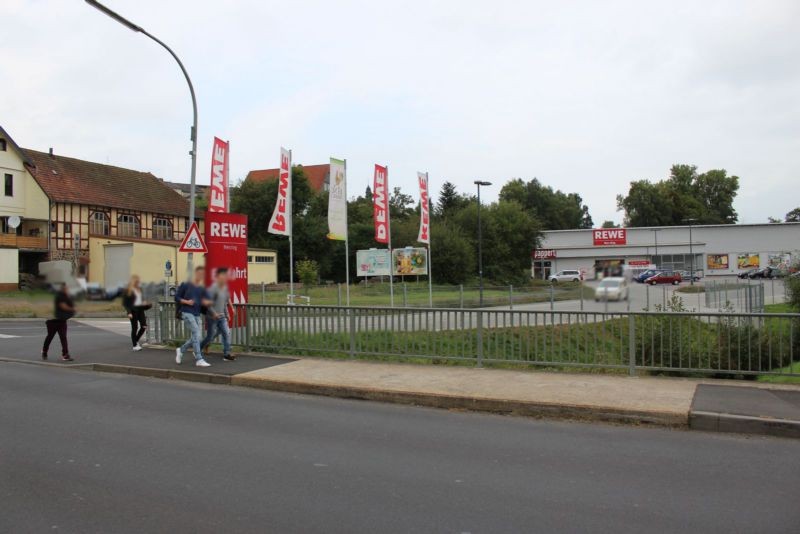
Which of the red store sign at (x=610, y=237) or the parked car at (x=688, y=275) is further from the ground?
Answer: the red store sign at (x=610, y=237)

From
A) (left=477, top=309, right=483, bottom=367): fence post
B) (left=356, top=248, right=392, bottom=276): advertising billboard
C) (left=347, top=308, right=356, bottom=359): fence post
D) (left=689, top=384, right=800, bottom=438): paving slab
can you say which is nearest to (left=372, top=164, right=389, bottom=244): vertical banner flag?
(left=356, top=248, right=392, bottom=276): advertising billboard

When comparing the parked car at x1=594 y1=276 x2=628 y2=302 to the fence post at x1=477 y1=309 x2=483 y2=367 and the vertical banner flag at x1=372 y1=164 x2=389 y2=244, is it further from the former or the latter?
the vertical banner flag at x1=372 y1=164 x2=389 y2=244

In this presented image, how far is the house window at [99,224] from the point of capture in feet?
8.97

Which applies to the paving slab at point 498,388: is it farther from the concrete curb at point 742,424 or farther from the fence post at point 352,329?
the fence post at point 352,329

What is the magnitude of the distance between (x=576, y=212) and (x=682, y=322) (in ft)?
24.0

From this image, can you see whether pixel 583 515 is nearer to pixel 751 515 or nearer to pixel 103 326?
pixel 751 515

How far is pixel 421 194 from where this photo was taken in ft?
104

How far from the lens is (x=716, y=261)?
3869 millimetres

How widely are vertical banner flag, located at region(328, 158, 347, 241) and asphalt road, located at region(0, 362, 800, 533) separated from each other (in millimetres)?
14950

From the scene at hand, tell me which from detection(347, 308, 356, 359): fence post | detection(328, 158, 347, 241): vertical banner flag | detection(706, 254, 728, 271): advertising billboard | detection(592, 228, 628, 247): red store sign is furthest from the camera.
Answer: detection(328, 158, 347, 241): vertical banner flag

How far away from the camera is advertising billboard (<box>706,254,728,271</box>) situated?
12.3 feet

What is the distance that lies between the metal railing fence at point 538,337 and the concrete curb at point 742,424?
6.16 ft

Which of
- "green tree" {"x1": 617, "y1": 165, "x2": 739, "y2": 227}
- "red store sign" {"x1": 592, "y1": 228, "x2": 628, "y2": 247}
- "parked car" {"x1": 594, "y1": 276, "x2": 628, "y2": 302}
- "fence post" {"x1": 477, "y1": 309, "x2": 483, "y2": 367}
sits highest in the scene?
"green tree" {"x1": 617, "y1": 165, "x2": 739, "y2": 227}

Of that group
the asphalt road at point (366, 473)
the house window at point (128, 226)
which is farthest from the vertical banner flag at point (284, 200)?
the house window at point (128, 226)
